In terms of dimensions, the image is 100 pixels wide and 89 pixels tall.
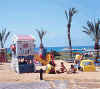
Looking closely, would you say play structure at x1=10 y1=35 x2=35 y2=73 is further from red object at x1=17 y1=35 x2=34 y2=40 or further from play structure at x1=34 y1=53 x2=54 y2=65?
play structure at x1=34 y1=53 x2=54 y2=65

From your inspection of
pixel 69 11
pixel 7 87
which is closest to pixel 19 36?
pixel 7 87

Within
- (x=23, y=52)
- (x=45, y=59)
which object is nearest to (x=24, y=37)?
(x=23, y=52)

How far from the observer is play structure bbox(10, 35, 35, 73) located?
1403 centimetres

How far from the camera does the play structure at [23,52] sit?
46.0 ft

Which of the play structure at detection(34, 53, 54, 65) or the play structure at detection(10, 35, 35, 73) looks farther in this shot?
the play structure at detection(34, 53, 54, 65)

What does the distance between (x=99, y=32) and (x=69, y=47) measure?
15.9 feet

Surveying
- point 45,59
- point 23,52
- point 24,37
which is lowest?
point 45,59

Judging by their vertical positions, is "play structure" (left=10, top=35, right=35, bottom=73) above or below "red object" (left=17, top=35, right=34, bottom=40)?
below

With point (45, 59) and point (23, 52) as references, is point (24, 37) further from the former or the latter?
point (45, 59)

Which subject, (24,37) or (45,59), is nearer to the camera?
(24,37)

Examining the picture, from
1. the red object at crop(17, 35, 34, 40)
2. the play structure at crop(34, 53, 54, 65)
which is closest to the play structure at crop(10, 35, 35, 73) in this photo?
the red object at crop(17, 35, 34, 40)

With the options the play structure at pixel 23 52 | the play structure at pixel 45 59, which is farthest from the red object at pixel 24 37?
the play structure at pixel 45 59

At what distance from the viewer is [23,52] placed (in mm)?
14328

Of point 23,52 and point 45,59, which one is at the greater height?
point 23,52
